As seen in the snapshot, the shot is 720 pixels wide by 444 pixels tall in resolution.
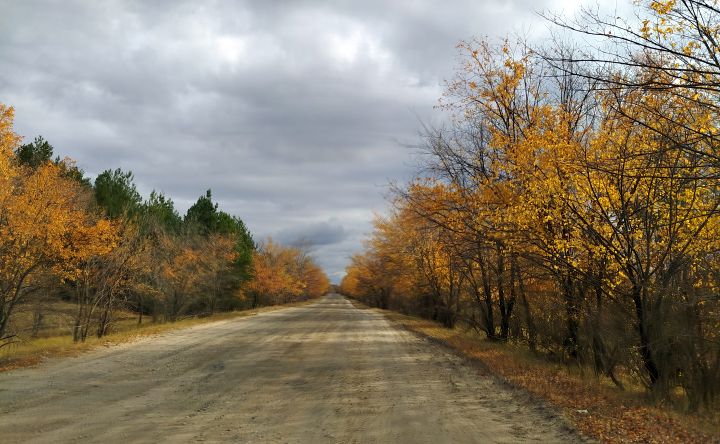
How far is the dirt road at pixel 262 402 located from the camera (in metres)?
6.34

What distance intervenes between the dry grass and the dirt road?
1.52 ft

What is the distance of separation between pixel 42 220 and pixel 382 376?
11796 millimetres

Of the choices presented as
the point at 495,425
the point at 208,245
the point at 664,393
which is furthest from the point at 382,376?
the point at 208,245

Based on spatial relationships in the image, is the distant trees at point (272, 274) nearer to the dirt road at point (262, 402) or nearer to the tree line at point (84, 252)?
the tree line at point (84, 252)

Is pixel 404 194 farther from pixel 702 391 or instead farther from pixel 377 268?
pixel 377 268

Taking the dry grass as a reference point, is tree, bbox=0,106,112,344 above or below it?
above

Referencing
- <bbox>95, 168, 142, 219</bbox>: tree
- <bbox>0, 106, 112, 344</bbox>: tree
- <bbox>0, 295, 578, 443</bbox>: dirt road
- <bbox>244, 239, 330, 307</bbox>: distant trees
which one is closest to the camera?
<bbox>0, 295, 578, 443</bbox>: dirt road

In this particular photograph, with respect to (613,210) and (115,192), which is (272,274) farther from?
(613,210)

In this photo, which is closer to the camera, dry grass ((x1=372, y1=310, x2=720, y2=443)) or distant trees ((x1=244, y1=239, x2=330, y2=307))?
dry grass ((x1=372, y1=310, x2=720, y2=443))

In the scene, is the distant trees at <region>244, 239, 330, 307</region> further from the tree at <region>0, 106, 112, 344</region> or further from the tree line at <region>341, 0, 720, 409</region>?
the tree line at <region>341, 0, 720, 409</region>

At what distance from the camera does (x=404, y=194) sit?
53.9 ft

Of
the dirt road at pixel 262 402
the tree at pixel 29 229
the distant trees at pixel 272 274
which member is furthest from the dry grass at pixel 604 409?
the distant trees at pixel 272 274

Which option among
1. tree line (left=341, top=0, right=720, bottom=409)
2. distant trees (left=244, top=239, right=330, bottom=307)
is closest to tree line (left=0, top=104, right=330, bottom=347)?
tree line (left=341, top=0, right=720, bottom=409)

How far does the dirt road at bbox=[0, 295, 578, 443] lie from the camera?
6340mm
